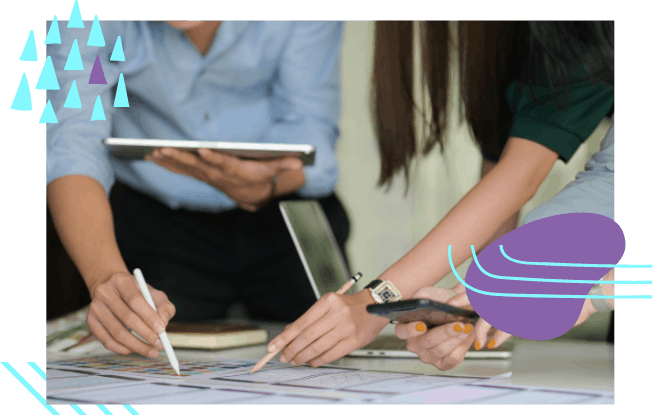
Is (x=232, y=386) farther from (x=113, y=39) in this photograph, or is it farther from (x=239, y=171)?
Result: (x=113, y=39)

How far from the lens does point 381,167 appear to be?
1.61 metres

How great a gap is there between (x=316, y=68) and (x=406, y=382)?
33.1 inches

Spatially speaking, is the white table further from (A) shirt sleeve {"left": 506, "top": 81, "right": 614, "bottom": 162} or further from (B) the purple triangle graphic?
(B) the purple triangle graphic

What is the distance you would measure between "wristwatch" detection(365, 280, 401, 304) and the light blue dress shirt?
34 cm

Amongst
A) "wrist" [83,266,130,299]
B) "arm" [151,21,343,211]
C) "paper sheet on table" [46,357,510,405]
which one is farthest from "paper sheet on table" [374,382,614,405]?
"wrist" [83,266,130,299]

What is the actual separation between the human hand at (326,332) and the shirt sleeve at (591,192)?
0.48m

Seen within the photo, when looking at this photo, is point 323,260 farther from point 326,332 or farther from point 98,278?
point 98,278

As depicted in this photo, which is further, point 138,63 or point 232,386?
point 138,63

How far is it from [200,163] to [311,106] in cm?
33

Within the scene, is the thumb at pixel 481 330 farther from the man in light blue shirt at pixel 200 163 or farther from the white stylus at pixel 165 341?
the white stylus at pixel 165 341

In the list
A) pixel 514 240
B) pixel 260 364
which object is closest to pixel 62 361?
pixel 260 364

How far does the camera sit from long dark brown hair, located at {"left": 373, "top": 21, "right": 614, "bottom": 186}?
4.95 ft

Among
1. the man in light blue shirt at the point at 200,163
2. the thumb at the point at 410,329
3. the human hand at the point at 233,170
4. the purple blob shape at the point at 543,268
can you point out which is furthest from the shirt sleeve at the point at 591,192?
→ the human hand at the point at 233,170

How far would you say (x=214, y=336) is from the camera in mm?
1457
